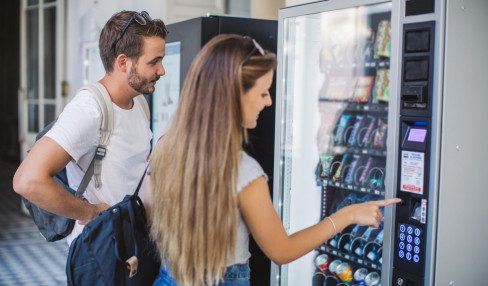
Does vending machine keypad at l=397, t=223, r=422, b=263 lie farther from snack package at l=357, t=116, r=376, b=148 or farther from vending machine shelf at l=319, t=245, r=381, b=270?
snack package at l=357, t=116, r=376, b=148

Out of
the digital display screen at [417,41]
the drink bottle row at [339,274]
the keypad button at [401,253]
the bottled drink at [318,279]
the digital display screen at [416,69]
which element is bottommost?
the bottled drink at [318,279]

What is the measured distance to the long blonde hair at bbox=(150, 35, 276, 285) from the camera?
1.54m

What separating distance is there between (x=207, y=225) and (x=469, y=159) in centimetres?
89

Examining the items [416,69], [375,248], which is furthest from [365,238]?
[416,69]

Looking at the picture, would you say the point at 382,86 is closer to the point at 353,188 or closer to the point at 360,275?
the point at 353,188

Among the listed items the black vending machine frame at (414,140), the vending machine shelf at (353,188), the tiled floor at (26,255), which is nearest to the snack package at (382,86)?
the vending machine shelf at (353,188)

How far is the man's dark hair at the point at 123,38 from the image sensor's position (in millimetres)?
2178

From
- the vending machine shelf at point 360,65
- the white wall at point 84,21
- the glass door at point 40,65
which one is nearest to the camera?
the vending machine shelf at point 360,65

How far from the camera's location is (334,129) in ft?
8.87

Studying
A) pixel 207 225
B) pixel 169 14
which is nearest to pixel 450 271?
pixel 207 225

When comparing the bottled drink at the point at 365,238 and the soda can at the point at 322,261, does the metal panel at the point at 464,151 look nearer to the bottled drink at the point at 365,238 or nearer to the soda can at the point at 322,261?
the bottled drink at the point at 365,238

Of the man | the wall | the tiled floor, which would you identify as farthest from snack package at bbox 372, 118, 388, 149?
the wall

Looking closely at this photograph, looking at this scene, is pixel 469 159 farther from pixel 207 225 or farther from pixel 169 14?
pixel 169 14

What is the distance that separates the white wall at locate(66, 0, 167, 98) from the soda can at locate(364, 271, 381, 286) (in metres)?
2.71
